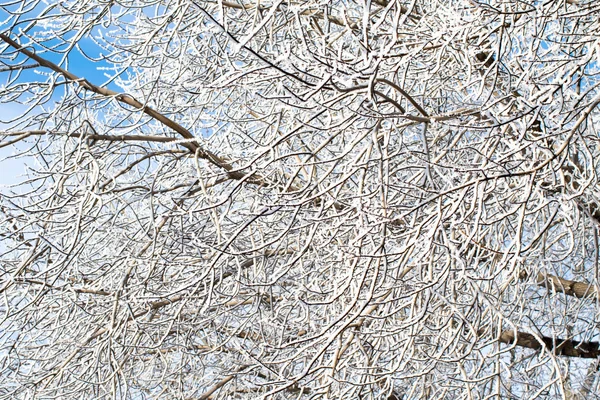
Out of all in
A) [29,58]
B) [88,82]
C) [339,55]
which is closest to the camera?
[339,55]

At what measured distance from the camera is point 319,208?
4.22m

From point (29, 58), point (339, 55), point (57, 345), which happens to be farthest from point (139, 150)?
point (339, 55)

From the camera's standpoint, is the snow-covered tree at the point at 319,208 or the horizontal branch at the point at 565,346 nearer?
the snow-covered tree at the point at 319,208

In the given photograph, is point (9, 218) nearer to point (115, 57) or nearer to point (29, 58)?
point (29, 58)

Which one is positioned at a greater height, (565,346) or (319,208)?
(319,208)

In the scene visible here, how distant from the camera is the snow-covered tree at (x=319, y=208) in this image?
3.66 m

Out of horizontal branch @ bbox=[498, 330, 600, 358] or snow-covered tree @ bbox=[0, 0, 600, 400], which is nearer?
snow-covered tree @ bbox=[0, 0, 600, 400]

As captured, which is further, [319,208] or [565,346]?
[565,346]

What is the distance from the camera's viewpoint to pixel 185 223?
5078 millimetres

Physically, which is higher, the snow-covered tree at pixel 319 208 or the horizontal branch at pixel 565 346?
the snow-covered tree at pixel 319 208

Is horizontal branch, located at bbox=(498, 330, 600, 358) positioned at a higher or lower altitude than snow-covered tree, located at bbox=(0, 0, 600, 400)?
lower

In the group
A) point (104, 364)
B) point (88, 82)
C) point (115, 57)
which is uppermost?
point (115, 57)

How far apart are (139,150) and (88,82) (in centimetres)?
82

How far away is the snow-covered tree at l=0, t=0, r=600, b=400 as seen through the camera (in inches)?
144
